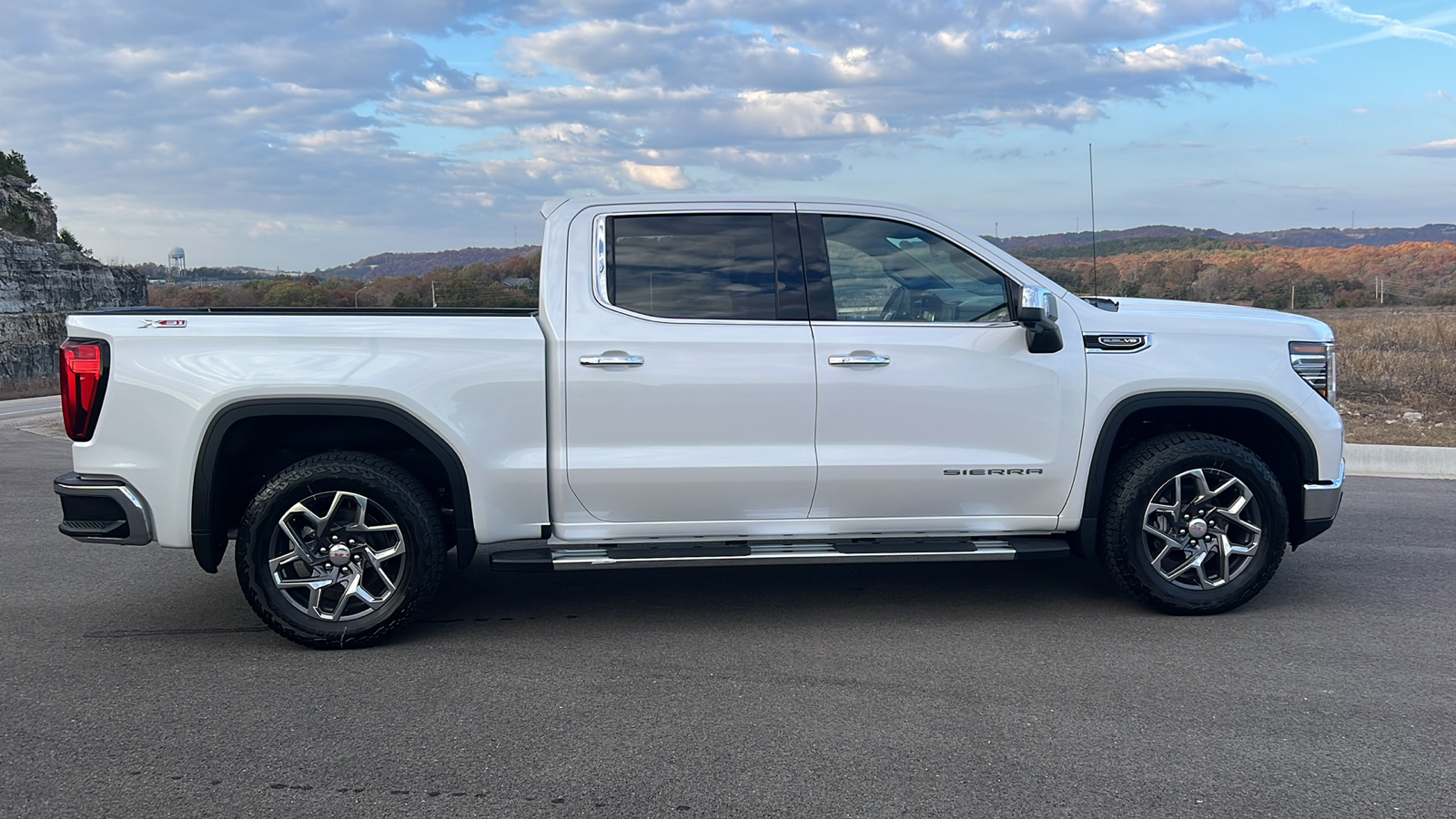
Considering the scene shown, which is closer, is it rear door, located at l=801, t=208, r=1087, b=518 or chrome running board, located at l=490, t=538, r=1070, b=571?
chrome running board, located at l=490, t=538, r=1070, b=571

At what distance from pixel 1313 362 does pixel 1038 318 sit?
1512 mm

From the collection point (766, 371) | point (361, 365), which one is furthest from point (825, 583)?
point (361, 365)

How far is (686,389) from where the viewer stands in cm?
502

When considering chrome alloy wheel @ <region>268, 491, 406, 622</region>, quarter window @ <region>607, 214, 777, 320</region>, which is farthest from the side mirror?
chrome alloy wheel @ <region>268, 491, 406, 622</region>

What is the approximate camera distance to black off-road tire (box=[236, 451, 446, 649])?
4.91m

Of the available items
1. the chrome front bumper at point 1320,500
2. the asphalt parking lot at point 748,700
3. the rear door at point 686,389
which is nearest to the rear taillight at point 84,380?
the asphalt parking lot at point 748,700

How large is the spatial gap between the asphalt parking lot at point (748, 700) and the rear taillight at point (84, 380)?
1.06 meters

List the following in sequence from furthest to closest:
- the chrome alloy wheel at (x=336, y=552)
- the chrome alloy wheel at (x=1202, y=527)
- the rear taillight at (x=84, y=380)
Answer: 1. the chrome alloy wheel at (x=1202, y=527)
2. the chrome alloy wheel at (x=336, y=552)
3. the rear taillight at (x=84, y=380)

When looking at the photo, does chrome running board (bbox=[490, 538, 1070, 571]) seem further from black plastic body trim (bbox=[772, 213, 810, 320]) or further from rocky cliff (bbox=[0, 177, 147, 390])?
rocky cliff (bbox=[0, 177, 147, 390])

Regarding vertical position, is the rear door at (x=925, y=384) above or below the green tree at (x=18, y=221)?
below

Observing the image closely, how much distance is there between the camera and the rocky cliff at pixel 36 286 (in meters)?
45.8

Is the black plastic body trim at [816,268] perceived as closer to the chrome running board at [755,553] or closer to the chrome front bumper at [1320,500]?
the chrome running board at [755,553]

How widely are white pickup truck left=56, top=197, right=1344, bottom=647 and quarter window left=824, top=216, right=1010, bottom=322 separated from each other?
1cm

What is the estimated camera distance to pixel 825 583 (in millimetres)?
6133
